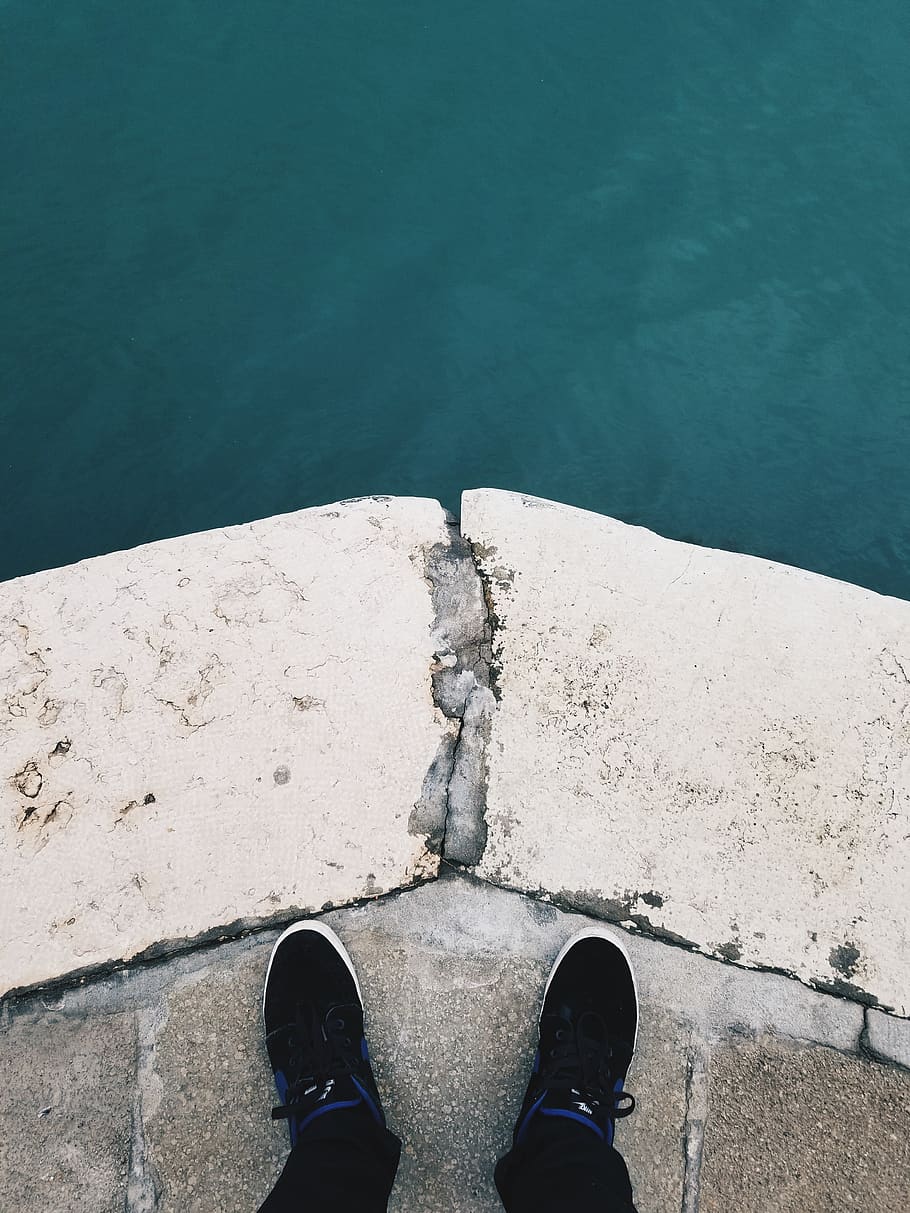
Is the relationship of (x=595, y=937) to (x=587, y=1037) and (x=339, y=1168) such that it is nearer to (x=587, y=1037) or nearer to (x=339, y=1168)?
(x=587, y=1037)

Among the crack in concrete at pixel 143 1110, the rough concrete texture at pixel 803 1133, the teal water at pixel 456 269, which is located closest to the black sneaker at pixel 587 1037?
the rough concrete texture at pixel 803 1133

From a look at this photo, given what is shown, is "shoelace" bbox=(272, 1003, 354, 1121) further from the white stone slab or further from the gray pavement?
the white stone slab

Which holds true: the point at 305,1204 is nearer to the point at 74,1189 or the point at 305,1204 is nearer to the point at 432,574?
the point at 74,1189

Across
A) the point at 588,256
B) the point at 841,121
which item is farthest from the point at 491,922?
the point at 841,121

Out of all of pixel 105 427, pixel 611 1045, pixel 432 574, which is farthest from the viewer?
pixel 105 427

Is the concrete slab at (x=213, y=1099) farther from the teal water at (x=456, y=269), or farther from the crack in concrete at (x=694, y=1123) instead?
the teal water at (x=456, y=269)

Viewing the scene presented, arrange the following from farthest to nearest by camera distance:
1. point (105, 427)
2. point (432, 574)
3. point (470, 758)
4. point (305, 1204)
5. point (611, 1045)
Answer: point (105, 427), point (432, 574), point (470, 758), point (611, 1045), point (305, 1204)

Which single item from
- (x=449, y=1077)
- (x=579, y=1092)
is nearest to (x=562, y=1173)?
(x=579, y=1092)
